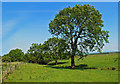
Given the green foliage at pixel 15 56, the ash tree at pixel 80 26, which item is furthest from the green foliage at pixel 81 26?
the green foliage at pixel 15 56

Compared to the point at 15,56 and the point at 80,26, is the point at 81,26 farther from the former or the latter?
the point at 15,56

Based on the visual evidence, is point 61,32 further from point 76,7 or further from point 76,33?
point 76,7

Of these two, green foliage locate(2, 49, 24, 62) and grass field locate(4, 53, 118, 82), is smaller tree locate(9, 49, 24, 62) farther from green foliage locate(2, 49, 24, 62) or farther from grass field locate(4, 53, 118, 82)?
grass field locate(4, 53, 118, 82)

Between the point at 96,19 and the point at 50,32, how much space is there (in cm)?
1543

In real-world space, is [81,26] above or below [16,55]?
above

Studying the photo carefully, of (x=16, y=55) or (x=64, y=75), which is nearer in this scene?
(x=64, y=75)

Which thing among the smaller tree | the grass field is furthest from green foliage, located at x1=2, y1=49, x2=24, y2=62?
the grass field

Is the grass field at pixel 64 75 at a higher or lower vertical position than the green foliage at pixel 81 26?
lower

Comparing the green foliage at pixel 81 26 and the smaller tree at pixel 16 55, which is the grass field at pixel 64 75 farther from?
the smaller tree at pixel 16 55

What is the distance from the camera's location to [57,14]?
4000 cm

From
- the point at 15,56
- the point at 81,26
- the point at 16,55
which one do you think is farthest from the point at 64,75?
the point at 16,55

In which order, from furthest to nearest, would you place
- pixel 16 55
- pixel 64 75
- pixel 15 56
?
1. pixel 16 55
2. pixel 15 56
3. pixel 64 75

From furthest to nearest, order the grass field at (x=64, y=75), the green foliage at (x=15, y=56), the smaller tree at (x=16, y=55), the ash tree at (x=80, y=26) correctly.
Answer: the smaller tree at (x=16, y=55) < the green foliage at (x=15, y=56) < the ash tree at (x=80, y=26) < the grass field at (x=64, y=75)

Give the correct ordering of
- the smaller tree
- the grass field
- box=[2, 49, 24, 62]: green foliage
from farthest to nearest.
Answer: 1. the smaller tree
2. box=[2, 49, 24, 62]: green foliage
3. the grass field
